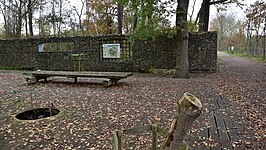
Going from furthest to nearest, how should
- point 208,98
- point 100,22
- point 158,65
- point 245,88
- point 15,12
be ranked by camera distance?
point 100,22 → point 15,12 → point 158,65 → point 245,88 → point 208,98

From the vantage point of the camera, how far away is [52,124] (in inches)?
125

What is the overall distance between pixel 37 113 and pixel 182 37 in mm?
5819

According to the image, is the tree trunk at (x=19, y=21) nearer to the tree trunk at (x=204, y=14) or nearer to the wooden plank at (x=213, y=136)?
the tree trunk at (x=204, y=14)

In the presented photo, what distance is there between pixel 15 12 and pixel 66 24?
166 inches

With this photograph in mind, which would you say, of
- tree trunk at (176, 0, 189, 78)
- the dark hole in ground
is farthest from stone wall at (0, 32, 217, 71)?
the dark hole in ground

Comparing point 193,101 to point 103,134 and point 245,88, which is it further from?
point 245,88

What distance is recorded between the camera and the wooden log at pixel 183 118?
975mm

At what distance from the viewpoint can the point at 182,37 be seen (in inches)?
306

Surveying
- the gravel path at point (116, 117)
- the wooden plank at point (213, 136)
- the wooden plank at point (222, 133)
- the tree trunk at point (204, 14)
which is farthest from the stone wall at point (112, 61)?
the wooden plank at point (213, 136)

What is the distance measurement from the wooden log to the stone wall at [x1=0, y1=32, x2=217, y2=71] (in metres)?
8.80

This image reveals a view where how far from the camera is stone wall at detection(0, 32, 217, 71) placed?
930cm

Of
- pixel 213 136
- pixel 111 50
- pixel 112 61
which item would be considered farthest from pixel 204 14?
pixel 213 136

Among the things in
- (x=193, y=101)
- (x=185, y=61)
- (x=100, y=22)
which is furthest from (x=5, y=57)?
(x=193, y=101)

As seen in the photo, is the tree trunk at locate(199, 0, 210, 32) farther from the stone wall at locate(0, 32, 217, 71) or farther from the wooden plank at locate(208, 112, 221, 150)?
the wooden plank at locate(208, 112, 221, 150)
